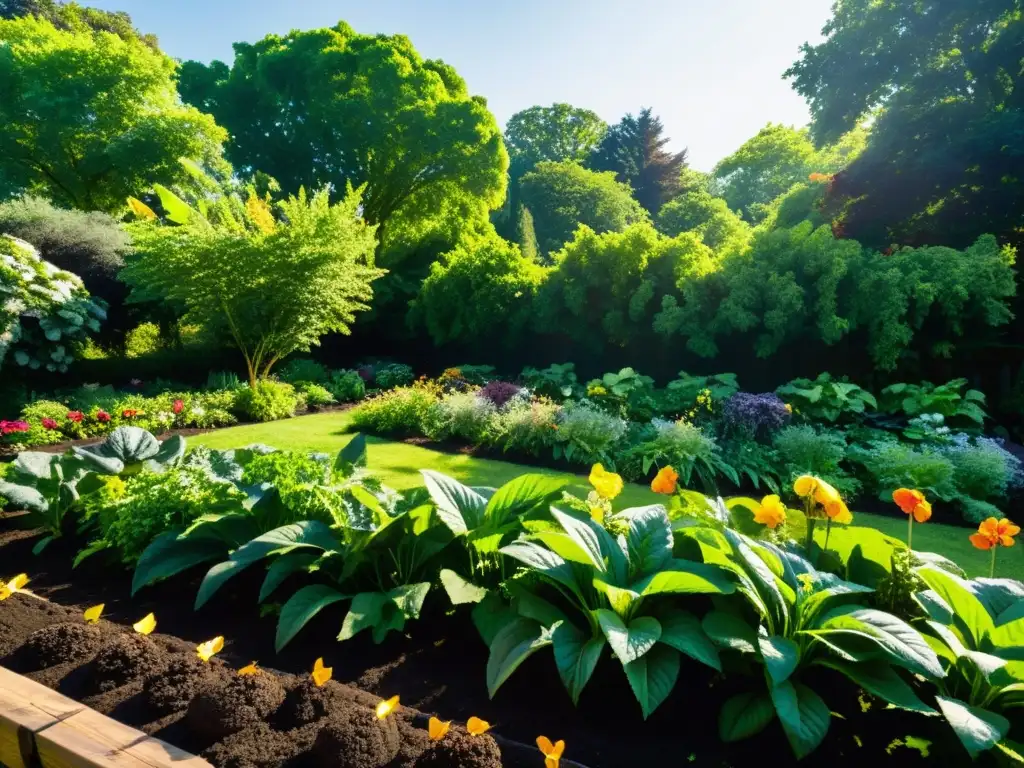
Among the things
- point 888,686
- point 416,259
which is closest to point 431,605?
point 888,686

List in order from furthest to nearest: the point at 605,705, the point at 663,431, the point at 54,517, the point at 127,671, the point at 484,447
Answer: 1. the point at 484,447
2. the point at 663,431
3. the point at 54,517
4. the point at 127,671
5. the point at 605,705

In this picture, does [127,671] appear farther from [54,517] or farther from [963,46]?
[963,46]

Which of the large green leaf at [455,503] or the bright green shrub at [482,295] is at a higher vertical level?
the bright green shrub at [482,295]

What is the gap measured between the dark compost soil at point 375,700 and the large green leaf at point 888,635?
8.8 inches

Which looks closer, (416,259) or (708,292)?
(708,292)

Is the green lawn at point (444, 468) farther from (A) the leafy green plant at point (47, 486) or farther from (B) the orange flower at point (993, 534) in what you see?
(A) the leafy green plant at point (47, 486)

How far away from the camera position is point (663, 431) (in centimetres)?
631

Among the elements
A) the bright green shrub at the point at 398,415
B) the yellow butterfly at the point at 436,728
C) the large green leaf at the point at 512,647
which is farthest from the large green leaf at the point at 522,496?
the bright green shrub at the point at 398,415

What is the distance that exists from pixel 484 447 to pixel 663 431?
2.30m

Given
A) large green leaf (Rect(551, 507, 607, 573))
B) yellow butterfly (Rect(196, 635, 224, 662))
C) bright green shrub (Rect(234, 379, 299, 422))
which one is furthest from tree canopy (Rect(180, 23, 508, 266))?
large green leaf (Rect(551, 507, 607, 573))

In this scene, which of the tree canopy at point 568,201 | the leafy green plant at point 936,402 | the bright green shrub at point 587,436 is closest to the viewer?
the bright green shrub at point 587,436

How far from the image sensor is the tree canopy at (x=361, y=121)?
739 inches

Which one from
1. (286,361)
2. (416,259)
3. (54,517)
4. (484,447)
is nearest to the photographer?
(54,517)

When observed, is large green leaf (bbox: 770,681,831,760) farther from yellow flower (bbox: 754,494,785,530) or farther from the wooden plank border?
the wooden plank border
